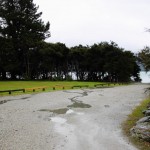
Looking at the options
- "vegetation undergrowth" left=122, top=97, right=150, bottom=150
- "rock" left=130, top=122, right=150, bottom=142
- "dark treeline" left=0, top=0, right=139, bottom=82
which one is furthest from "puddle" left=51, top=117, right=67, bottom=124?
"dark treeline" left=0, top=0, right=139, bottom=82

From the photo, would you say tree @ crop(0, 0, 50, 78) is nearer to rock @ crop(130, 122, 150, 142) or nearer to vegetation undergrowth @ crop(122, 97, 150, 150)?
vegetation undergrowth @ crop(122, 97, 150, 150)

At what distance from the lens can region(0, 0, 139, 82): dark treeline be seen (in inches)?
2810

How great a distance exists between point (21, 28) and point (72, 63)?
18157 mm

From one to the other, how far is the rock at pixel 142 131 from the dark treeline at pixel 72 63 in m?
57.3

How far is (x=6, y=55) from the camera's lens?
233 feet

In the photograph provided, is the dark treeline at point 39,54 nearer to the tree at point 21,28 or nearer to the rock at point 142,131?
the tree at point 21,28

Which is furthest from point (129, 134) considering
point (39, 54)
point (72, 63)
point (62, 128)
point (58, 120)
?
point (72, 63)

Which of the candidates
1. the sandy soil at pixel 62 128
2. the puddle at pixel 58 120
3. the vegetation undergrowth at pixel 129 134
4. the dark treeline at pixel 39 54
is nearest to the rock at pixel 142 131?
the vegetation undergrowth at pixel 129 134

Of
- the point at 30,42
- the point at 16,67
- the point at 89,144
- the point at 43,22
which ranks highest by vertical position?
the point at 43,22

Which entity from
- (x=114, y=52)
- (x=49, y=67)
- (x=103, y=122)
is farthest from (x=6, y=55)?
(x=103, y=122)

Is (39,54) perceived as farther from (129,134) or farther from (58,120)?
(129,134)

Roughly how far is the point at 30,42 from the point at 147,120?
187ft

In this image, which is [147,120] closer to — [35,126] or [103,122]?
[103,122]

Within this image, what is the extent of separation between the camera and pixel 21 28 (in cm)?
7344
